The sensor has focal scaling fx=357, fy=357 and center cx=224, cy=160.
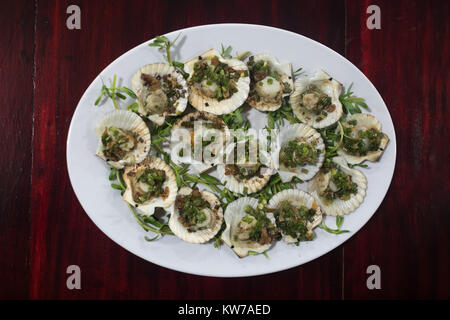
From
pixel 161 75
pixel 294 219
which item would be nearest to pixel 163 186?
pixel 161 75

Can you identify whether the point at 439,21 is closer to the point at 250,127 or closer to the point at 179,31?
the point at 250,127

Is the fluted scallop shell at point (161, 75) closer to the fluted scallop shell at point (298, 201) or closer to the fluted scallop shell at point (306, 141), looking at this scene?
the fluted scallop shell at point (306, 141)

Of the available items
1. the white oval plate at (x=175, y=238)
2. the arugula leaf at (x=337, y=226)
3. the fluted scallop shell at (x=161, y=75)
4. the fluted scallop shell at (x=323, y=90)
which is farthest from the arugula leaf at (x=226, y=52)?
the arugula leaf at (x=337, y=226)

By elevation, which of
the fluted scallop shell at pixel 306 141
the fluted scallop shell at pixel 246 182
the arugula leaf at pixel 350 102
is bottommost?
the fluted scallop shell at pixel 246 182

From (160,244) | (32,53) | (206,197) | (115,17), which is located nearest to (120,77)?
(115,17)

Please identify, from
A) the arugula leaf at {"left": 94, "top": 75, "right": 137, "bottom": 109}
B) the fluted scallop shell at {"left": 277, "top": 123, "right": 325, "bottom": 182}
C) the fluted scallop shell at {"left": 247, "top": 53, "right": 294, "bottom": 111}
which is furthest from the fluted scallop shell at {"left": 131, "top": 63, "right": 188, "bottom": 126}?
the fluted scallop shell at {"left": 277, "top": 123, "right": 325, "bottom": 182}

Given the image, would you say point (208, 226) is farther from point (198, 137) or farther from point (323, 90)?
point (323, 90)
